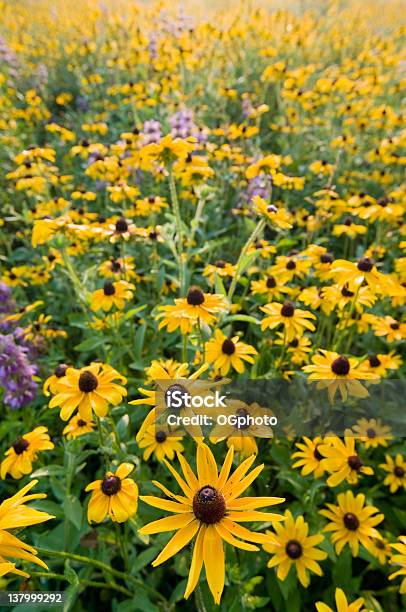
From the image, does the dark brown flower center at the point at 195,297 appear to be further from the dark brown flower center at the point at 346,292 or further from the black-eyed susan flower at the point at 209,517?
the black-eyed susan flower at the point at 209,517

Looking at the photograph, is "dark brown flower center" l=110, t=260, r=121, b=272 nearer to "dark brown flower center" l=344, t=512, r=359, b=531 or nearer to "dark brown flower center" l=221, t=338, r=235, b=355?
"dark brown flower center" l=221, t=338, r=235, b=355

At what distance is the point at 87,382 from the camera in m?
1.35

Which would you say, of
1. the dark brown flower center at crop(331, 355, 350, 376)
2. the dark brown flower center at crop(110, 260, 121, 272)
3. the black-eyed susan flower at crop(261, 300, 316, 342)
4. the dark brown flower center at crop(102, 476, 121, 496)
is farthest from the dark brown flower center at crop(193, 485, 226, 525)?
the dark brown flower center at crop(110, 260, 121, 272)

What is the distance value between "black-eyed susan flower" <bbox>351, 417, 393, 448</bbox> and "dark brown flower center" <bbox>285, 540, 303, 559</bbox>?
475 mm

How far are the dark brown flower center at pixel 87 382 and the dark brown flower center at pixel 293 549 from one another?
34.4 inches

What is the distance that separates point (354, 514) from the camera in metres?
1.60

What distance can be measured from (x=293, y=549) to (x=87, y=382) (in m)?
0.91

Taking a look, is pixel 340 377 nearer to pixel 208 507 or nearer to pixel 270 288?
pixel 270 288

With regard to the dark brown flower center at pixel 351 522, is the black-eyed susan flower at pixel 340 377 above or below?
above

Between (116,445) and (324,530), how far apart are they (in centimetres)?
79

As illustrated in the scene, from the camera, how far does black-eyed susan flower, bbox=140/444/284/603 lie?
86cm

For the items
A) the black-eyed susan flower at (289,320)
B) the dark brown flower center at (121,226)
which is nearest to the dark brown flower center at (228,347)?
the black-eyed susan flower at (289,320)

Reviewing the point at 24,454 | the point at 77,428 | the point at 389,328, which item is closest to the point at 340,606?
the point at 77,428

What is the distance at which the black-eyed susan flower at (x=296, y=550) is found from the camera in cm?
151
